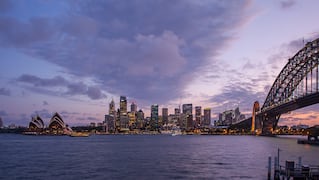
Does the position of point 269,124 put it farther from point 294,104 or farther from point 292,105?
point 294,104

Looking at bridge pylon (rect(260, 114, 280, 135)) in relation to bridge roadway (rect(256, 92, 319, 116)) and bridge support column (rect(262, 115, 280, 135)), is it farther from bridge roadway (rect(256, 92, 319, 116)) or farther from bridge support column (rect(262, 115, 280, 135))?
bridge roadway (rect(256, 92, 319, 116))

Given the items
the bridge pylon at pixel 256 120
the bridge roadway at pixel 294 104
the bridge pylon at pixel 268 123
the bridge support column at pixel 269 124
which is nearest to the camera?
the bridge roadway at pixel 294 104

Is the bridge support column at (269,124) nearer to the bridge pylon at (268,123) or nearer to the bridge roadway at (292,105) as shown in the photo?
the bridge pylon at (268,123)

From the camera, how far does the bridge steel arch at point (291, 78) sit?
104m

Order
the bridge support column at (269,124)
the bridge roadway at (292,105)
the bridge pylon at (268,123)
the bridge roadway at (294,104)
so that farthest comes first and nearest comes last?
Answer: the bridge support column at (269,124)
the bridge pylon at (268,123)
the bridge roadway at (292,105)
the bridge roadway at (294,104)

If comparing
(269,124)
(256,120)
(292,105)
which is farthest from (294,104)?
(256,120)

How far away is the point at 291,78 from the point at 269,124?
40.9 metres

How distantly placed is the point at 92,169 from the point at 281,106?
89.4 m

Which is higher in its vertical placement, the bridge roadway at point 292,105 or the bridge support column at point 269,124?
the bridge roadway at point 292,105

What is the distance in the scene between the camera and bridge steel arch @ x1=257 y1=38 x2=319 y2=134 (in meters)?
104

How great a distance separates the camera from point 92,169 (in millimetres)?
44031

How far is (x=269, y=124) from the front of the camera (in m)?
162

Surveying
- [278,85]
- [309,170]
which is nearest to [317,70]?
[278,85]

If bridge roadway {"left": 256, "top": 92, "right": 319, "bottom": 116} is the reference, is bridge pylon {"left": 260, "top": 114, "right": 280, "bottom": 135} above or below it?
below
